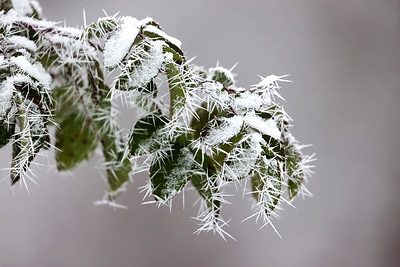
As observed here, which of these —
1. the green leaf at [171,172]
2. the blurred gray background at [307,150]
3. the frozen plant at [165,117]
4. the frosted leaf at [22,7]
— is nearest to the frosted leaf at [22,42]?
the frozen plant at [165,117]

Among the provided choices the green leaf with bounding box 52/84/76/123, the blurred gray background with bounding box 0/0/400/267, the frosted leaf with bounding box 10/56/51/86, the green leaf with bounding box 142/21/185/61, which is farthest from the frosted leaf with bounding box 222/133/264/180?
the blurred gray background with bounding box 0/0/400/267

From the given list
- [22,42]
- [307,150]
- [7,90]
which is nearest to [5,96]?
[7,90]

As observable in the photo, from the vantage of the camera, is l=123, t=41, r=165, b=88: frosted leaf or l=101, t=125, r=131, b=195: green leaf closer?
l=123, t=41, r=165, b=88: frosted leaf

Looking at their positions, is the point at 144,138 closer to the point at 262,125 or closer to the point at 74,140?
the point at 262,125

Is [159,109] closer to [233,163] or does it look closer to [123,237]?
[233,163]

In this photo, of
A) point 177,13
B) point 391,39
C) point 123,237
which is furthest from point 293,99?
point 123,237

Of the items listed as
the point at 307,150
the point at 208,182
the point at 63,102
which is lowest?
the point at 208,182

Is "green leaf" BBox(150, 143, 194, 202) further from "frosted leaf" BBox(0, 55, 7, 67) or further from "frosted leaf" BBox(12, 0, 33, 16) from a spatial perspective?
"frosted leaf" BBox(12, 0, 33, 16)
